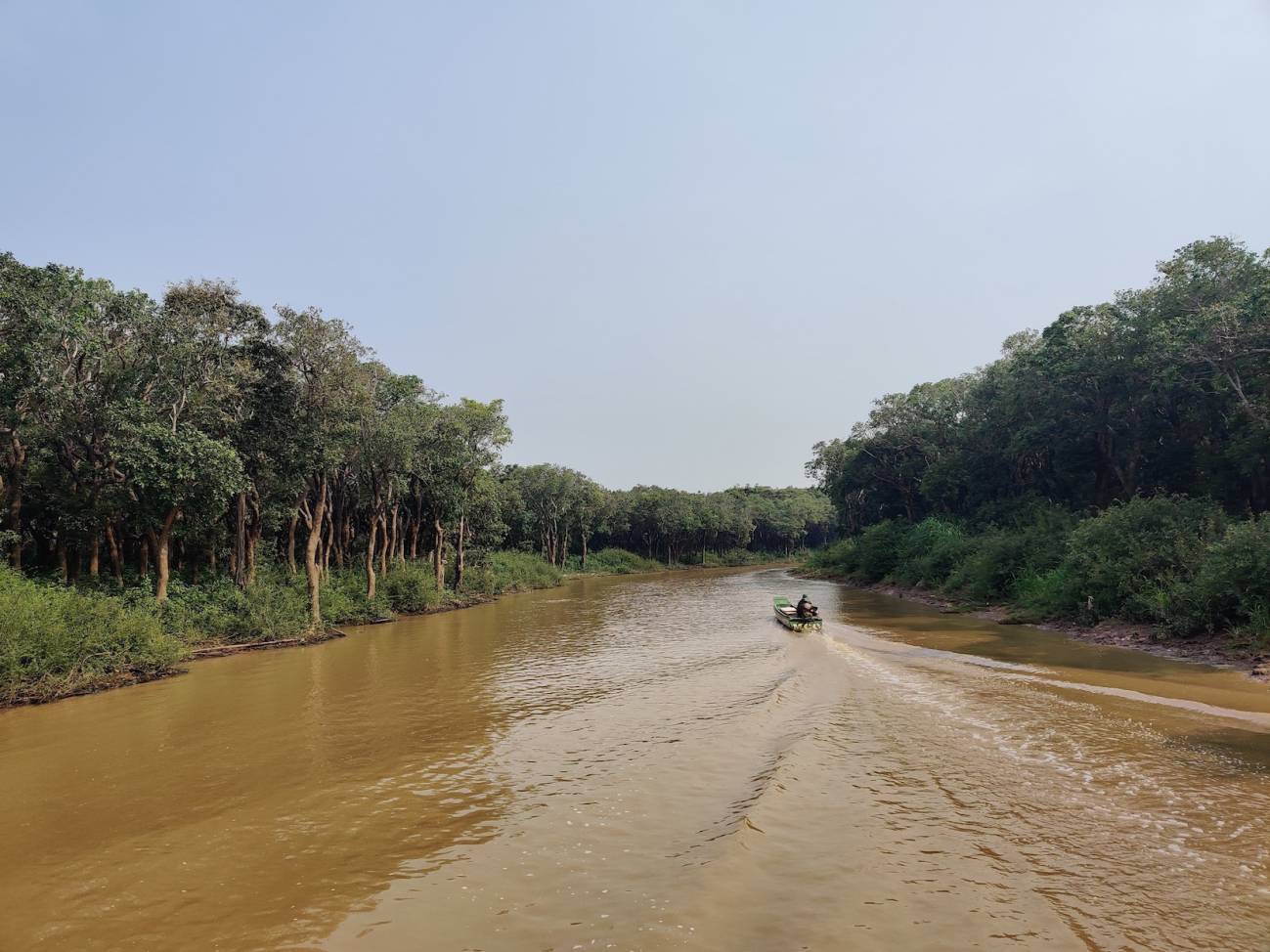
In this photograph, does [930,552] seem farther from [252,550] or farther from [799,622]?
[252,550]

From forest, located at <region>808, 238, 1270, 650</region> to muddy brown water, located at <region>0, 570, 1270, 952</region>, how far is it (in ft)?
14.8

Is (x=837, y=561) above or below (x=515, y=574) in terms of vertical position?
above

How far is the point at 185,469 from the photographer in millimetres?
20828

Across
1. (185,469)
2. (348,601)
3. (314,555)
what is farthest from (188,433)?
(348,601)

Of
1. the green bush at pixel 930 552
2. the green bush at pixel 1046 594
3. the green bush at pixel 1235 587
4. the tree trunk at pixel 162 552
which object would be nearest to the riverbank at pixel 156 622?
the tree trunk at pixel 162 552

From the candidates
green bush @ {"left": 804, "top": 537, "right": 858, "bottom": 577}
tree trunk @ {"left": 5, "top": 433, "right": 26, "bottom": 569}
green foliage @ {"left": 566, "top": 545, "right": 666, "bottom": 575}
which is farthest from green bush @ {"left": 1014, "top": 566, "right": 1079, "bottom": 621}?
green foliage @ {"left": 566, "top": 545, "right": 666, "bottom": 575}

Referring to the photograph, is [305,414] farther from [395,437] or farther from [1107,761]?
[1107,761]

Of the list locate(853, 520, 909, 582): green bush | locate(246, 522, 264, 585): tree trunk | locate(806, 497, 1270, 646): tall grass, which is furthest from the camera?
locate(853, 520, 909, 582): green bush

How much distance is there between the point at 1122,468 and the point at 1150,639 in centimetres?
1903

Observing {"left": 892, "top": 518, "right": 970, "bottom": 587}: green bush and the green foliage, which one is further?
the green foliage

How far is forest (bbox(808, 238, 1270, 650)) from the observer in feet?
65.8

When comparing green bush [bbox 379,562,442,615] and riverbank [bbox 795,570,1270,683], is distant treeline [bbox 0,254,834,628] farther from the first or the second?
riverbank [bbox 795,570,1270,683]

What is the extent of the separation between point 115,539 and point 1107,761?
107ft

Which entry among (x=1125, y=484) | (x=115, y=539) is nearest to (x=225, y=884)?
(x=115, y=539)
